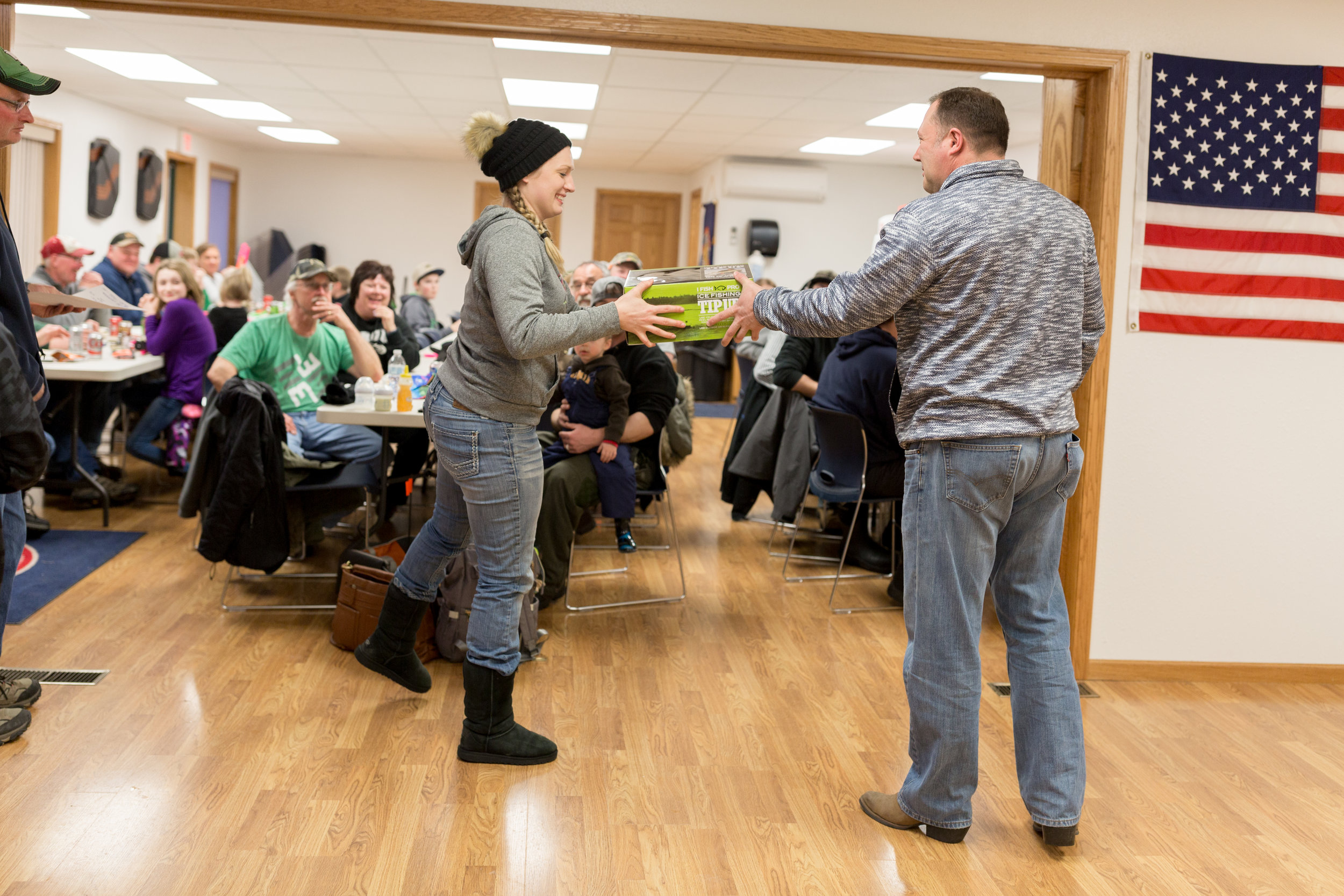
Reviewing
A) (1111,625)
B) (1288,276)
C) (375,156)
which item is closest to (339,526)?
(1111,625)

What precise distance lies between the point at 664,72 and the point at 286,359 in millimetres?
3888

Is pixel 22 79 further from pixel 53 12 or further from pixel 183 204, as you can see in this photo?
pixel 183 204

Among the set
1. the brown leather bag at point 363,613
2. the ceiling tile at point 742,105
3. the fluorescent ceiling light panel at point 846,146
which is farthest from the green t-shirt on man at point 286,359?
the fluorescent ceiling light panel at point 846,146

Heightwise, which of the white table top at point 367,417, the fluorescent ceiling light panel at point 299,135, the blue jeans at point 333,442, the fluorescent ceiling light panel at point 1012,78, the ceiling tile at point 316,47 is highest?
the fluorescent ceiling light panel at point 299,135

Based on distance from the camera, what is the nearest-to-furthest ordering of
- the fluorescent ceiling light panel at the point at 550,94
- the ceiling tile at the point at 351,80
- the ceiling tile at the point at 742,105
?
the ceiling tile at the point at 351,80
the fluorescent ceiling light panel at the point at 550,94
the ceiling tile at the point at 742,105

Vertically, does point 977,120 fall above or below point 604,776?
above

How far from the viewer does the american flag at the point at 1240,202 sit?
3.45 meters

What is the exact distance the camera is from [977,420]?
2227 millimetres

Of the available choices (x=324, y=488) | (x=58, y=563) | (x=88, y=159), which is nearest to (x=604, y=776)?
(x=324, y=488)

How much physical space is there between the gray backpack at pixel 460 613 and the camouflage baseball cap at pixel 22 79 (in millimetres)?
1704

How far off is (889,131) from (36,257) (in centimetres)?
755

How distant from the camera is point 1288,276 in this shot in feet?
11.7

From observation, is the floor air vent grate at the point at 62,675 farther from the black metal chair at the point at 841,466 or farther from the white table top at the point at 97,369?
the black metal chair at the point at 841,466

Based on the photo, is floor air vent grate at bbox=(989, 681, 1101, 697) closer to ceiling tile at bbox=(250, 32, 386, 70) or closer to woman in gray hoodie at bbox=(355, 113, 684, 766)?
woman in gray hoodie at bbox=(355, 113, 684, 766)
